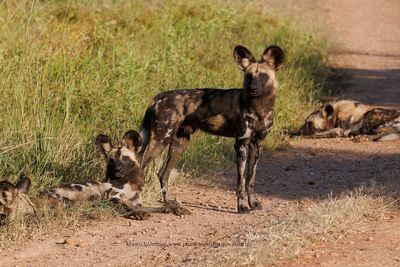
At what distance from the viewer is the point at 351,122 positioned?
10289 mm

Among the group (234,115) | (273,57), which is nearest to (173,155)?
(234,115)

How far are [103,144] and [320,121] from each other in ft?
12.2

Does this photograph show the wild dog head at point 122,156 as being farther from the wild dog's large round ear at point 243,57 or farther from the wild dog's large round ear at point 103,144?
the wild dog's large round ear at point 243,57

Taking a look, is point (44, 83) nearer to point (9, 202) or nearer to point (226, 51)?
point (9, 202)

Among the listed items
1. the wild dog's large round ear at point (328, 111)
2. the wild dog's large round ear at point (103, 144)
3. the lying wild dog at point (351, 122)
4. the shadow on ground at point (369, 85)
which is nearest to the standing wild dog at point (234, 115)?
the wild dog's large round ear at point (103, 144)

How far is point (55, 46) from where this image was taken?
8281 millimetres

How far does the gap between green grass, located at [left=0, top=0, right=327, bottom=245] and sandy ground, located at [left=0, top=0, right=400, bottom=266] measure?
432 mm

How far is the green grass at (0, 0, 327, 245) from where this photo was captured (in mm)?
7000

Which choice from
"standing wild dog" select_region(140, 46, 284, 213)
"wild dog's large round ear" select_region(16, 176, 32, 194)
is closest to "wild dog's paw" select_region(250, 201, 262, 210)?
"standing wild dog" select_region(140, 46, 284, 213)

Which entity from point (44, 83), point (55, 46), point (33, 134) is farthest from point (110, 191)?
point (55, 46)

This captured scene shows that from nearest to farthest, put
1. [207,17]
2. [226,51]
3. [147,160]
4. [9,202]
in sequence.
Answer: [9,202] < [147,160] < [226,51] < [207,17]

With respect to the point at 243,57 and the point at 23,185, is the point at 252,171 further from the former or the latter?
the point at 23,185

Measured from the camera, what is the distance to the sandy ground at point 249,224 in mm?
5305

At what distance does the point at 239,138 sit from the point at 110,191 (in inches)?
37.1
